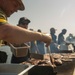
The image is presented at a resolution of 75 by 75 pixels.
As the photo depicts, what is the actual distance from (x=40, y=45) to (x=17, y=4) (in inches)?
247

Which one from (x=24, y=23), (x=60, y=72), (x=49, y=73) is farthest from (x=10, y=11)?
(x=24, y=23)

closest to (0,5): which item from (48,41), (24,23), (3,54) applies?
(48,41)

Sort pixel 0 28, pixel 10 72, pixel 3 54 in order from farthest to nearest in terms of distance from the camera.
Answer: pixel 3 54 < pixel 10 72 < pixel 0 28

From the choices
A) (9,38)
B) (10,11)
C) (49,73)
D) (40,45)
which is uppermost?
(40,45)

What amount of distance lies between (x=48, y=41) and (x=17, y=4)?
50 cm

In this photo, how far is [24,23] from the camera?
5012 millimetres

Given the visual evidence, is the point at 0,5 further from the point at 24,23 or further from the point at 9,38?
the point at 24,23

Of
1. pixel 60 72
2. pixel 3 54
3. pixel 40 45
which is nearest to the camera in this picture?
pixel 60 72

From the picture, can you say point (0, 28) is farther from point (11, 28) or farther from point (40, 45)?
point (40, 45)

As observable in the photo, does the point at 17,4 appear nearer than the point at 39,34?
No

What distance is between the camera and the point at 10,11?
2055 mm

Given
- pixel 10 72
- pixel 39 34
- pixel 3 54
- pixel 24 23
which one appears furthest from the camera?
pixel 24 23

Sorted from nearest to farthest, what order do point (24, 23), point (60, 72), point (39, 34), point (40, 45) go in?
1. point (39, 34)
2. point (60, 72)
3. point (24, 23)
4. point (40, 45)

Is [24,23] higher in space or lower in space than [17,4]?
higher
